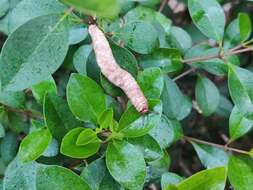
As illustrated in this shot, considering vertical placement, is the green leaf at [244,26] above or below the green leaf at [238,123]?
above

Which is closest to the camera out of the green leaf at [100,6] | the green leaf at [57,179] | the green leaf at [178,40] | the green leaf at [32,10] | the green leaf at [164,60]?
the green leaf at [100,6]

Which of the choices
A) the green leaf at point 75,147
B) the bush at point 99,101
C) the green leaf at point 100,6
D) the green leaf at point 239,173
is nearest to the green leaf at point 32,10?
the bush at point 99,101

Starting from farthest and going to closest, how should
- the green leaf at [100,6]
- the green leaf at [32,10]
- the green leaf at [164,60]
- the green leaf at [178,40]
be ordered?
the green leaf at [178,40] < the green leaf at [164,60] < the green leaf at [32,10] < the green leaf at [100,6]

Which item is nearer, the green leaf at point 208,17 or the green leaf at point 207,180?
the green leaf at point 207,180

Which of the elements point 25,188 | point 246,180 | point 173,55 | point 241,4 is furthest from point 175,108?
point 241,4

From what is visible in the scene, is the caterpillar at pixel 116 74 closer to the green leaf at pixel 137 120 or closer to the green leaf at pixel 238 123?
the green leaf at pixel 137 120

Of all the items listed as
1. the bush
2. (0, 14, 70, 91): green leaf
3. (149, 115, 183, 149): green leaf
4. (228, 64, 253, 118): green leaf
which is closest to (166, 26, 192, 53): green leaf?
the bush

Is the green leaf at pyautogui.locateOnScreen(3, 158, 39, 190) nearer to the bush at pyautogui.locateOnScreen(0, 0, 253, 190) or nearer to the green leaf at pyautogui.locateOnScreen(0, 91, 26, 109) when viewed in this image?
the bush at pyautogui.locateOnScreen(0, 0, 253, 190)
